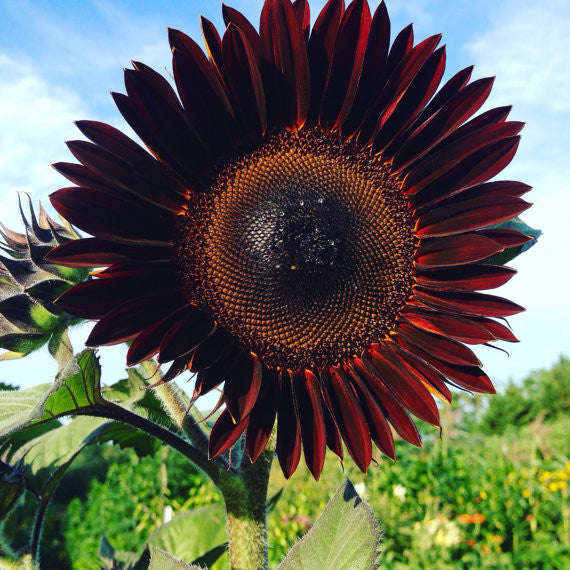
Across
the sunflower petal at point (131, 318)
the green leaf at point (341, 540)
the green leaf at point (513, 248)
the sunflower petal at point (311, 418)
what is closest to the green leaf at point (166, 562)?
the green leaf at point (341, 540)

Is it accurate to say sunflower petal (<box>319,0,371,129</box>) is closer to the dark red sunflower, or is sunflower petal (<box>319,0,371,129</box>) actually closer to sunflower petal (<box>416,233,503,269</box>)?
the dark red sunflower

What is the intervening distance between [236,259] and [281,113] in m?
0.34

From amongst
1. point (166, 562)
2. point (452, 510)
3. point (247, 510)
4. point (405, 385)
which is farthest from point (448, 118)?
point (452, 510)

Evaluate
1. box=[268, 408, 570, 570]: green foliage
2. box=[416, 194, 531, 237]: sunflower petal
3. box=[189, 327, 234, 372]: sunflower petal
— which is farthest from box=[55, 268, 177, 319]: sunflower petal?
box=[268, 408, 570, 570]: green foliage

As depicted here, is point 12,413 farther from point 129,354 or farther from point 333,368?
point 333,368

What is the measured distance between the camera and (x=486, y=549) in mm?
5367

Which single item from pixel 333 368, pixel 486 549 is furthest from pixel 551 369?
pixel 333 368

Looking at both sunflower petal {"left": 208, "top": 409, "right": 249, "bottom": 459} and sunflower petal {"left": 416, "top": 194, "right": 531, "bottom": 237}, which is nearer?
sunflower petal {"left": 208, "top": 409, "right": 249, "bottom": 459}

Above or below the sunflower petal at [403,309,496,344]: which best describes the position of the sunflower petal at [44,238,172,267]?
below

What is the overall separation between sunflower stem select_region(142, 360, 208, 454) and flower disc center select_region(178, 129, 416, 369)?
198 millimetres

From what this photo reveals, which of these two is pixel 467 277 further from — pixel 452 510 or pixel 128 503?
pixel 128 503

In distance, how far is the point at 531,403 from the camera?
56.5ft

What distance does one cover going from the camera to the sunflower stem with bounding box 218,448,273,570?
139 centimetres

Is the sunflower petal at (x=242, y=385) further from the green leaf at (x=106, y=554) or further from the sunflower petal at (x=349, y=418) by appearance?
the green leaf at (x=106, y=554)
